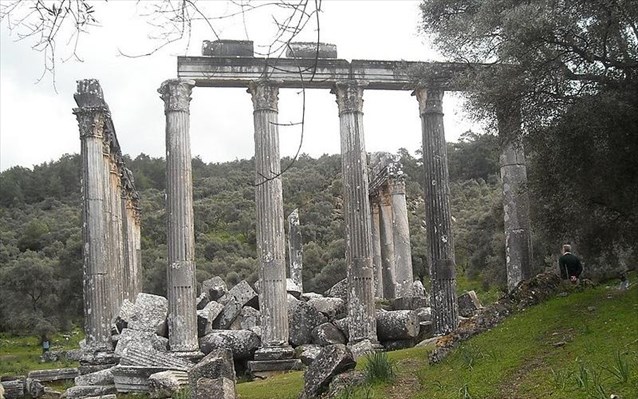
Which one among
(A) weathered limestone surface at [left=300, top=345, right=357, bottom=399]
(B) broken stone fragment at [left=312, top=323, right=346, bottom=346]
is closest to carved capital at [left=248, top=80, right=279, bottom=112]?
(B) broken stone fragment at [left=312, top=323, right=346, bottom=346]

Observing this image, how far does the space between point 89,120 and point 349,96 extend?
7.38 metres

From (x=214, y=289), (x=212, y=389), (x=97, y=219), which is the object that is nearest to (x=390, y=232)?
(x=214, y=289)

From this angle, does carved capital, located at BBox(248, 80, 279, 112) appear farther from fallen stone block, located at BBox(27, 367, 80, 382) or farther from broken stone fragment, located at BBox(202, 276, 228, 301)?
fallen stone block, located at BBox(27, 367, 80, 382)

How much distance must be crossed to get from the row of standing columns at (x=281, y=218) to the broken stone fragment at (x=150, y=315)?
5.51 feet

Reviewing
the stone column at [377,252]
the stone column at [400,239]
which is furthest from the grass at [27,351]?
the stone column at [400,239]

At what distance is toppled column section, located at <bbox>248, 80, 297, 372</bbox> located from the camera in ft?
67.2

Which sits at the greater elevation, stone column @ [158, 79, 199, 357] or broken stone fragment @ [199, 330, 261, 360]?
stone column @ [158, 79, 199, 357]

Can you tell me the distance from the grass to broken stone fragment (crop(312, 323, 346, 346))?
9995mm

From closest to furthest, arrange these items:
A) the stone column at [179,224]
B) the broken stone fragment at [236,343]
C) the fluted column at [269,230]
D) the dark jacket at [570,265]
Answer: the dark jacket at [570,265], the stone column at [179,224], the fluted column at [269,230], the broken stone fragment at [236,343]

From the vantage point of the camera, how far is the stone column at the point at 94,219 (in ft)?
69.0

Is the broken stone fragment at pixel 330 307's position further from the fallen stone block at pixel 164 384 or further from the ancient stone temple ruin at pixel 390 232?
the fallen stone block at pixel 164 384

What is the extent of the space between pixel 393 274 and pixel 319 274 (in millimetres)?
10394

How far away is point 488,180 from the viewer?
186ft

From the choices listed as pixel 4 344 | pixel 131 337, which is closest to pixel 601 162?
pixel 131 337
